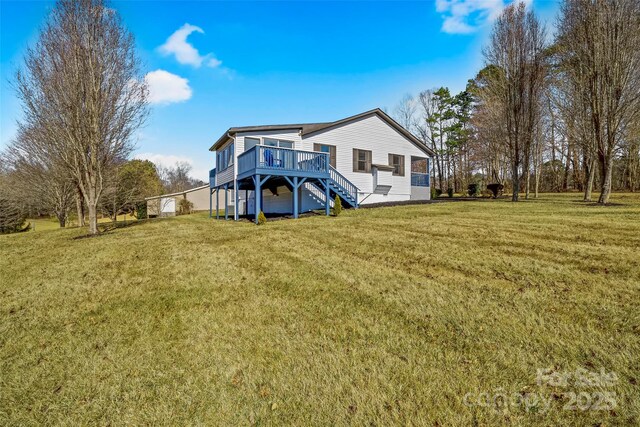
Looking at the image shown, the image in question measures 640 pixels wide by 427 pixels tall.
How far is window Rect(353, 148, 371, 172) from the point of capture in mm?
18125

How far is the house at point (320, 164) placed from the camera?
44.9ft

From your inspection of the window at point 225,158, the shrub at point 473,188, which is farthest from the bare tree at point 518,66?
the window at point 225,158

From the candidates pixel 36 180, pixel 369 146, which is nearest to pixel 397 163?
pixel 369 146

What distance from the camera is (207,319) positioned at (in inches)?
158

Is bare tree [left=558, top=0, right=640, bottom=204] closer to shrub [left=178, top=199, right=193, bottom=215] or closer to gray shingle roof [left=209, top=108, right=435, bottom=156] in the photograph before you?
gray shingle roof [left=209, top=108, right=435, bottom=156]

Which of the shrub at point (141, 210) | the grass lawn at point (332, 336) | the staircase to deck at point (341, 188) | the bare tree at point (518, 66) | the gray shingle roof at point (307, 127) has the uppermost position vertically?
the bare tree at point (518, 66)

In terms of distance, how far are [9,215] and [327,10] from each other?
2383cm

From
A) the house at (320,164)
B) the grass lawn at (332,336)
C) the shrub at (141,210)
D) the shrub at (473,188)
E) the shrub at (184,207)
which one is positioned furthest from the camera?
the shrub at (184,207)

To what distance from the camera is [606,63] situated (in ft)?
42.2

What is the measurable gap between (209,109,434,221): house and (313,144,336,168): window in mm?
54

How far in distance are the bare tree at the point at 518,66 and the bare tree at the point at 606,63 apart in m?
3.35

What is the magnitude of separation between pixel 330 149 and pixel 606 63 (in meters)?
12.6

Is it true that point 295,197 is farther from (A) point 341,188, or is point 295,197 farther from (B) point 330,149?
(B) point 330,149

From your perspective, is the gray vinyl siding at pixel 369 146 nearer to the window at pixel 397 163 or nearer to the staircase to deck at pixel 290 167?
the window at pixel 397 163
